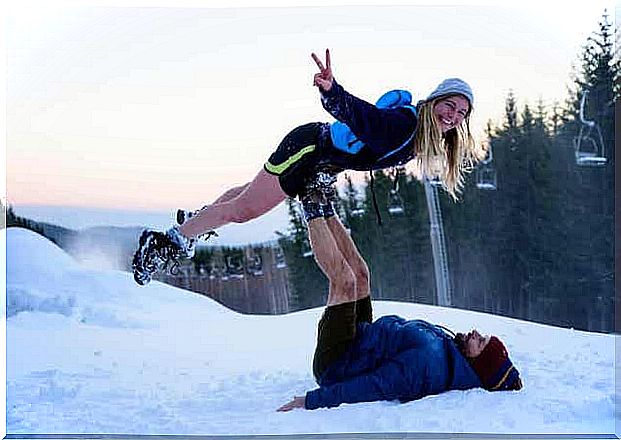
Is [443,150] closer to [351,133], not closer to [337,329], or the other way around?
[351,133]

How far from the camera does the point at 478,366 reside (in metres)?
3.90

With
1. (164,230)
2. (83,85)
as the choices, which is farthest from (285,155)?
(83,85)

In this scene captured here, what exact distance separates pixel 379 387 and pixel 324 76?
3.75 feet

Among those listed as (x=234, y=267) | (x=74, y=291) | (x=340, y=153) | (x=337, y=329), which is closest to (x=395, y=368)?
(x=337, y=329)

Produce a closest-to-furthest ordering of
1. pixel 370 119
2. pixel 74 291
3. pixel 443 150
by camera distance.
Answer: pixel 370 119, pixel 443 150, pixel 74 291

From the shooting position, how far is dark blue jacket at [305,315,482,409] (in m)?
3.87

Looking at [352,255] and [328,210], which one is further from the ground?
[328,210]

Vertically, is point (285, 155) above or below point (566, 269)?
above

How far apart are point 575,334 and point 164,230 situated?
158 centimetres

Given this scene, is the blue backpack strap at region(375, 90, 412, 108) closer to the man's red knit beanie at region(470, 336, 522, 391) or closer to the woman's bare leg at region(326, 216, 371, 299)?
the woman's bare leg at region(326, 216, 371, 299)

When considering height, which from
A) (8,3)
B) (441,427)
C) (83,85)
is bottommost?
(441,427)

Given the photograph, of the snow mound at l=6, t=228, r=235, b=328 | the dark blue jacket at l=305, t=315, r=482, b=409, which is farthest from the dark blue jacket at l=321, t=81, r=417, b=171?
the snow mound at l=6, t=228, r=235, b=328

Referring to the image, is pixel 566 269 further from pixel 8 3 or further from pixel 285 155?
pixel 8 3

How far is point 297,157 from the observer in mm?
3947
